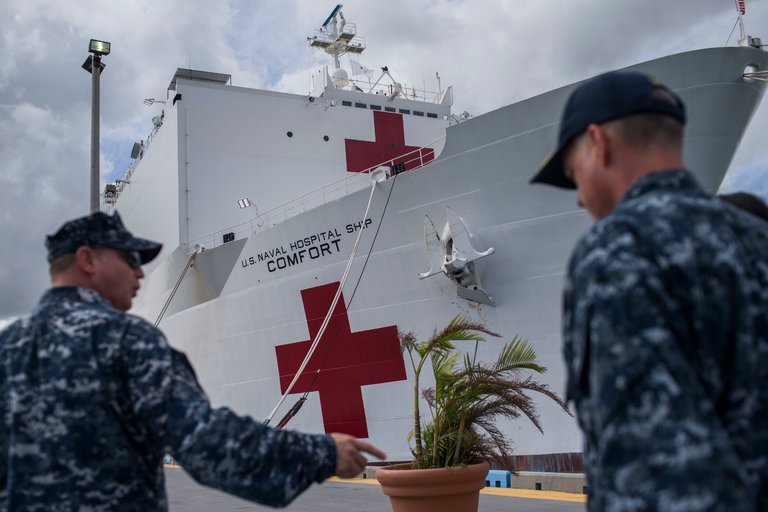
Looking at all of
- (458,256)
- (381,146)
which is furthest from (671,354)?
(381,146)

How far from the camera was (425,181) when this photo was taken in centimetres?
687

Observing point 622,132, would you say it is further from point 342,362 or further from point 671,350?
point 342,362

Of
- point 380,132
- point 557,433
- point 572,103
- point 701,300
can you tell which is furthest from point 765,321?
point 380,132

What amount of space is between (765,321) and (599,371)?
0.22m

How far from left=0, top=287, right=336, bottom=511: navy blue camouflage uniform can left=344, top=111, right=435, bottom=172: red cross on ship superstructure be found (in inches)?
376

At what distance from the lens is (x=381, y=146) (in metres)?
11.0

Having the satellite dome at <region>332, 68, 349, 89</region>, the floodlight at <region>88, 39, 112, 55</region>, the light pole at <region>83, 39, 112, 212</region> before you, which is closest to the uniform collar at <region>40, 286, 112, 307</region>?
the light pole at <region>83, 39, 112, 212</region>

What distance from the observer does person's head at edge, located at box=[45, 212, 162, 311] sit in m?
1.42

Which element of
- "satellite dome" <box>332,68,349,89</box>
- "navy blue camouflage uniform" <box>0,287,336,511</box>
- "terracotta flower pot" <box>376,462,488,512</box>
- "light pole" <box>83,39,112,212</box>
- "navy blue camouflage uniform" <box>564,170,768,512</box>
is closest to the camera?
"navy blue camouflage uniform" <box>564,170,768,512</box>

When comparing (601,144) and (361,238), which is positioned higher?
(361,238)

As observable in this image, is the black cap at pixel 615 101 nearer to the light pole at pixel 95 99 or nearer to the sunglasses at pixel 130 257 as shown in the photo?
the sunglasses at pixel 130 257

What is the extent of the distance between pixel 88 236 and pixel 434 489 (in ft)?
7.79

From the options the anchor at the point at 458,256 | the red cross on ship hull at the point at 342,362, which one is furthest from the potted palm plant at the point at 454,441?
the red cross on ship hull at the point at 342,362

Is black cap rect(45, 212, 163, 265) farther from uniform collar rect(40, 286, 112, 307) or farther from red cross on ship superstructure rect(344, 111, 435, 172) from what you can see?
red cross on ship superstructure rect(344, 111, 435, 172)
